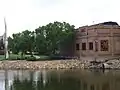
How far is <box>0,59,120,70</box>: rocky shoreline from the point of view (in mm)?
61469

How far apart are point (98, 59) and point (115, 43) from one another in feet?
16.4

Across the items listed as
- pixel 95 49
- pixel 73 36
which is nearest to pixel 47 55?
pixel 73 36

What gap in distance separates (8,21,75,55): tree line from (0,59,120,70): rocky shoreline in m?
11.6

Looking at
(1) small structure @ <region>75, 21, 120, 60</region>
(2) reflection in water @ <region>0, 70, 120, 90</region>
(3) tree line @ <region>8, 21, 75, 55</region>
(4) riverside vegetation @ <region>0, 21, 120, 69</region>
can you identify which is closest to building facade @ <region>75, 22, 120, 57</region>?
(1) small structure @ <region>75, 21, 120, 60</region>

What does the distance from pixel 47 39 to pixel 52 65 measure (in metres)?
14.0

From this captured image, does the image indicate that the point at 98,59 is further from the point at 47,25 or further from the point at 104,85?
the point at 104,85

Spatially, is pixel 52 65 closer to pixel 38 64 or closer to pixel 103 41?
pixel 38 64

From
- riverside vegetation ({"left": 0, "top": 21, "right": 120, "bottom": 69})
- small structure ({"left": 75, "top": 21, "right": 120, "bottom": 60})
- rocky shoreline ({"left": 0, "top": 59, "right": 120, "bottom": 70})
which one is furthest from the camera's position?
small structure ({"left": 75, "top": 21, "right": 120, "bottom": 60})

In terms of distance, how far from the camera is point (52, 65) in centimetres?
6212

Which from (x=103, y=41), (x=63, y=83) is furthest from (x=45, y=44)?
(x=63, y=83)

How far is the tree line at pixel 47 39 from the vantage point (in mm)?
74625

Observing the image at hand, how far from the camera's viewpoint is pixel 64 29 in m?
76.0

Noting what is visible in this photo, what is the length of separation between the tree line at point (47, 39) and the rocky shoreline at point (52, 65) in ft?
38.2

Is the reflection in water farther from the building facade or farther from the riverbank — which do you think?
the building facade
